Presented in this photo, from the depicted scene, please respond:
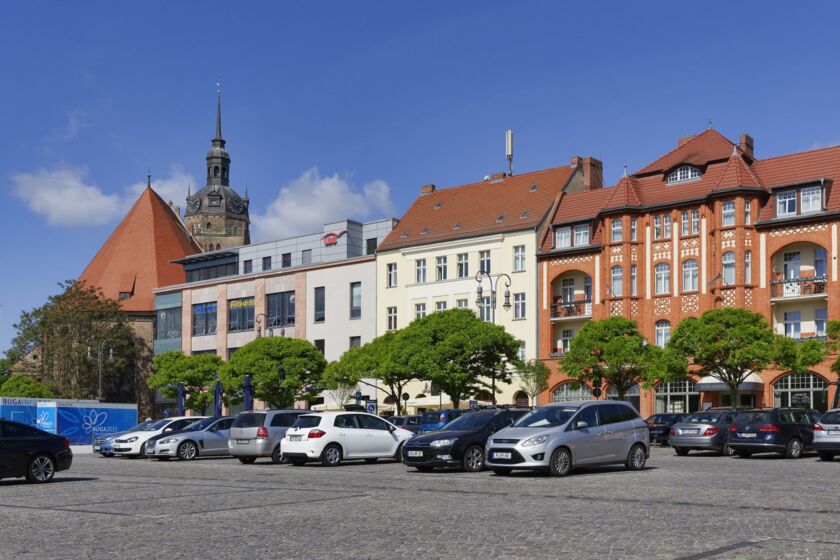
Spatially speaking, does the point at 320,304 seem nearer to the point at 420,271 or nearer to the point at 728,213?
the point at 420,271

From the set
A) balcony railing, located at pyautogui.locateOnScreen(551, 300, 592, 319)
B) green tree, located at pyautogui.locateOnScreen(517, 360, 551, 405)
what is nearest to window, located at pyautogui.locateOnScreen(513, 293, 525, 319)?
balcony railing, located at pyautogui.locateOnScreen(551, 300, 592, 319)

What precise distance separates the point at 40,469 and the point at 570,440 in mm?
10527

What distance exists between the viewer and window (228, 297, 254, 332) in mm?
82125

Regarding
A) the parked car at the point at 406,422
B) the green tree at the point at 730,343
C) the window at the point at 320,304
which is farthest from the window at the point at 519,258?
the parked car at the point at 406,422

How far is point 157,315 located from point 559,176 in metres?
39.8

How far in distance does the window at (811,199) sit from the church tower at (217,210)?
96700 mm

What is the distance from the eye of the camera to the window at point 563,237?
63750mm

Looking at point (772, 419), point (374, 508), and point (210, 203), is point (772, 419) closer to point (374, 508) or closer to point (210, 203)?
point (374, 508)

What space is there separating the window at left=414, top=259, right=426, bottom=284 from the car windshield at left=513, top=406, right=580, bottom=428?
48310 millimetres

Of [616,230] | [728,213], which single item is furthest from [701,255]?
[616,230]

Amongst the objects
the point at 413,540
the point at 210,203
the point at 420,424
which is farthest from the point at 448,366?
the point at 210,203

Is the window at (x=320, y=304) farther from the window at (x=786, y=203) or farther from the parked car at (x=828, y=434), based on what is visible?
the parked car at (x=828, y=434)

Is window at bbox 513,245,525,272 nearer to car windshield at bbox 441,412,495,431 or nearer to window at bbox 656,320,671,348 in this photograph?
window at bbox 656,320,671,348

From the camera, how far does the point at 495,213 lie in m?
68.7
